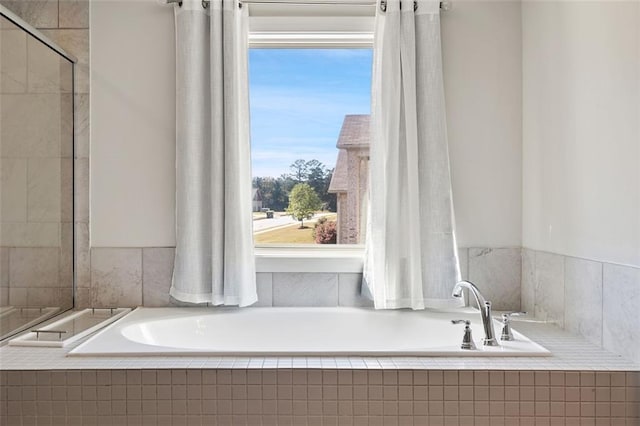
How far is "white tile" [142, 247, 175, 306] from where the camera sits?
268cm

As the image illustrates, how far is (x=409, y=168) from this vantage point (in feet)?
8.36

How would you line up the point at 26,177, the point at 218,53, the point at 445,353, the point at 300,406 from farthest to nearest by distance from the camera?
1. the point at 218,53
2. the point at 26,177
3. the point at 445,353
4. the point at 300,406

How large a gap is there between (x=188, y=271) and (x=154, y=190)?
442mm

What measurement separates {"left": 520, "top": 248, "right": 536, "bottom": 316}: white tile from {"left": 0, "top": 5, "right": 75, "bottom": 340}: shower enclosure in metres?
2.18

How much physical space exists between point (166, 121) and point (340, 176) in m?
0.90

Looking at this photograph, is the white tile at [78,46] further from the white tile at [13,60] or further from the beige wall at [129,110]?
the white tile at [13,60]

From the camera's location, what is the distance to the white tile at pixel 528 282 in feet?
8.45

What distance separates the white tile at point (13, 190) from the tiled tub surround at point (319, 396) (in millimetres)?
796

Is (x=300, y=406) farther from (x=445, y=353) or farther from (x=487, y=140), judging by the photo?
(x=487, y=140)

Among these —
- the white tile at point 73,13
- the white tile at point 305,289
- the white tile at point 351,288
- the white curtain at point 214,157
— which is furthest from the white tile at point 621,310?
the white tile at point 73,13

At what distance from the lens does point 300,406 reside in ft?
5.57

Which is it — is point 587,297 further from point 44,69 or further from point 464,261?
point 44,69

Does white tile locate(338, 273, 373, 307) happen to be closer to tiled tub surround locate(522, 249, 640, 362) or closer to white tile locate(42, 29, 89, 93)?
tiled tub surround locate(522, 249, 640, 362)

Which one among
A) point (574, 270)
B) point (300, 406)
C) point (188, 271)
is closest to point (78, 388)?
point (300, 406)
